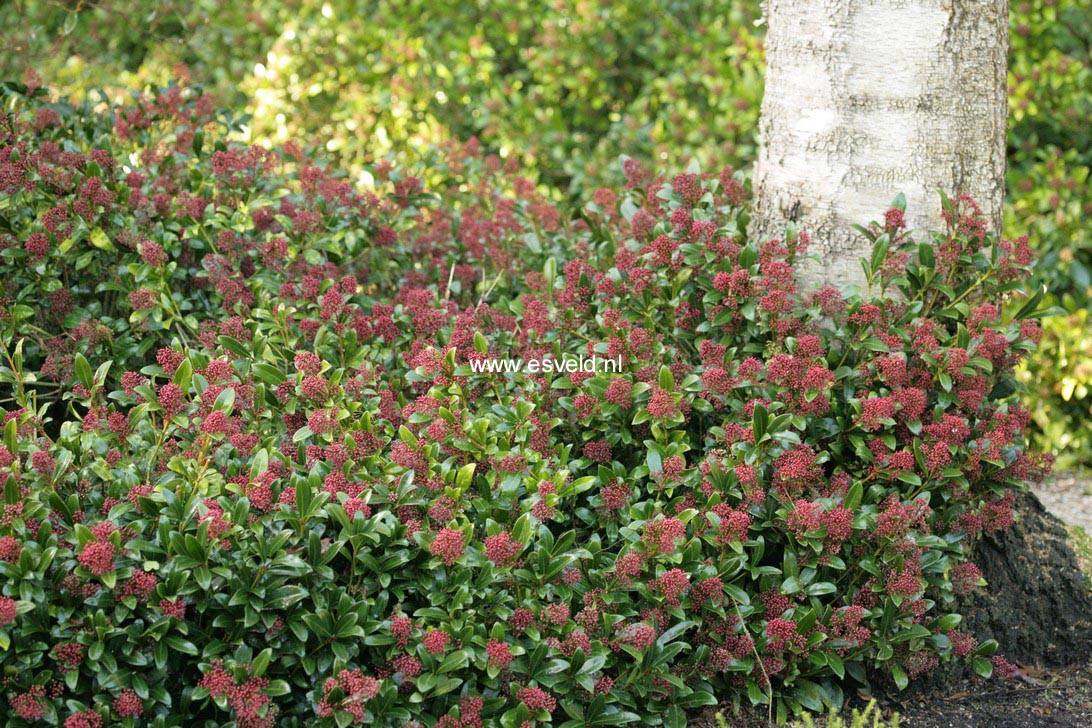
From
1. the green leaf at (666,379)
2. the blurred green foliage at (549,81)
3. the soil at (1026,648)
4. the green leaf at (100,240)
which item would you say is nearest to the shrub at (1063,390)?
the blurred green foliage at (549,81)

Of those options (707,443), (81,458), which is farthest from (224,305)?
(707,443)

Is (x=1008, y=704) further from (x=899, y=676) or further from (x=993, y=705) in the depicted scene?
(x=899, y=676)

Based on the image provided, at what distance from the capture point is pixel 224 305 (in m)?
3.38

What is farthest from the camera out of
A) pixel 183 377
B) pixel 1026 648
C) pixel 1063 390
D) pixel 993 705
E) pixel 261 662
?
pixel 1063 390

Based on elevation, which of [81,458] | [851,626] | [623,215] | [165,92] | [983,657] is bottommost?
[983,657]

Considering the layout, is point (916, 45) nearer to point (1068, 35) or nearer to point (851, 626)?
point (851, 626)

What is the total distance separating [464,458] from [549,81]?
4212mm

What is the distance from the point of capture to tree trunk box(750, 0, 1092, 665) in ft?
10.7

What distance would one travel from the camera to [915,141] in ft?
10.9

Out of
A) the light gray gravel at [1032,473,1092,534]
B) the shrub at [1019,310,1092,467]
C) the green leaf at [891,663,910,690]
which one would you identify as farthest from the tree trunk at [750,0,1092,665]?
the shrub at [1019,310,1092,467]

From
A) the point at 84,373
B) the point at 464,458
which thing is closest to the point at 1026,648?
the point at 464,458

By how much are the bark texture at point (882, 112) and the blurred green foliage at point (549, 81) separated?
89.2 inches

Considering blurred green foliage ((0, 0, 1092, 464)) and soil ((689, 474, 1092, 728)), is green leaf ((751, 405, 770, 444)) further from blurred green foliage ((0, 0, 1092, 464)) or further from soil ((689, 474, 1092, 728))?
blurred green foliage ((0, 0, 1092, 464))

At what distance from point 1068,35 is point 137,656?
586 cm
